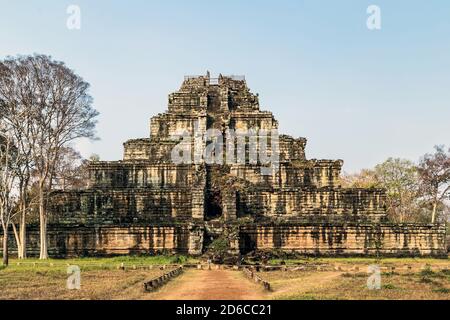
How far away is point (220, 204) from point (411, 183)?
28580 mm

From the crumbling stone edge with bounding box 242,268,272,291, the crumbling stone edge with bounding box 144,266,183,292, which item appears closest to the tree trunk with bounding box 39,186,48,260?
the crumbling stone edge with bounding box 144,266,183,292

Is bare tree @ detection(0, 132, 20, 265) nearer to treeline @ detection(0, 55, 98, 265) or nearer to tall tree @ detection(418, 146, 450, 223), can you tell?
treeline @ detection(0, 55, 98, 265)

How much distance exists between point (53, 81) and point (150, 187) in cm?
1151

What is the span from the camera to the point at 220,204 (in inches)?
1597

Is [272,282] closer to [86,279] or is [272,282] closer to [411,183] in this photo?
[86,279]

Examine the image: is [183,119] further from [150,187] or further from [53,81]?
[53,81]

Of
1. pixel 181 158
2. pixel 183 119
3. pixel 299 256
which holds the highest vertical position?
pixel 183 119

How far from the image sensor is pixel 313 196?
3991cm

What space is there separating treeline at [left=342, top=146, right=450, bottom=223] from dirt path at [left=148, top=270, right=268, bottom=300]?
1214 inches

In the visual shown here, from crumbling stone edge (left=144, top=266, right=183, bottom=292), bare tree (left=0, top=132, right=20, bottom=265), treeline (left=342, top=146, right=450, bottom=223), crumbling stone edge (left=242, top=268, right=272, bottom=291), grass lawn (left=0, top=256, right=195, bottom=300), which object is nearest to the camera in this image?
grass lawn (left=0, top=256, right=195, bottom=300)

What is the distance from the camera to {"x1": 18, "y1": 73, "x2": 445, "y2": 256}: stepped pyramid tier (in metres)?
36.2

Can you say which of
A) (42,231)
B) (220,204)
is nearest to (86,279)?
(42,231)

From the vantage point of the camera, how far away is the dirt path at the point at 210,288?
17.2 meters

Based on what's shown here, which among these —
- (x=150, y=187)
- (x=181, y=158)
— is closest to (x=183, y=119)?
(x=181, y=158)
